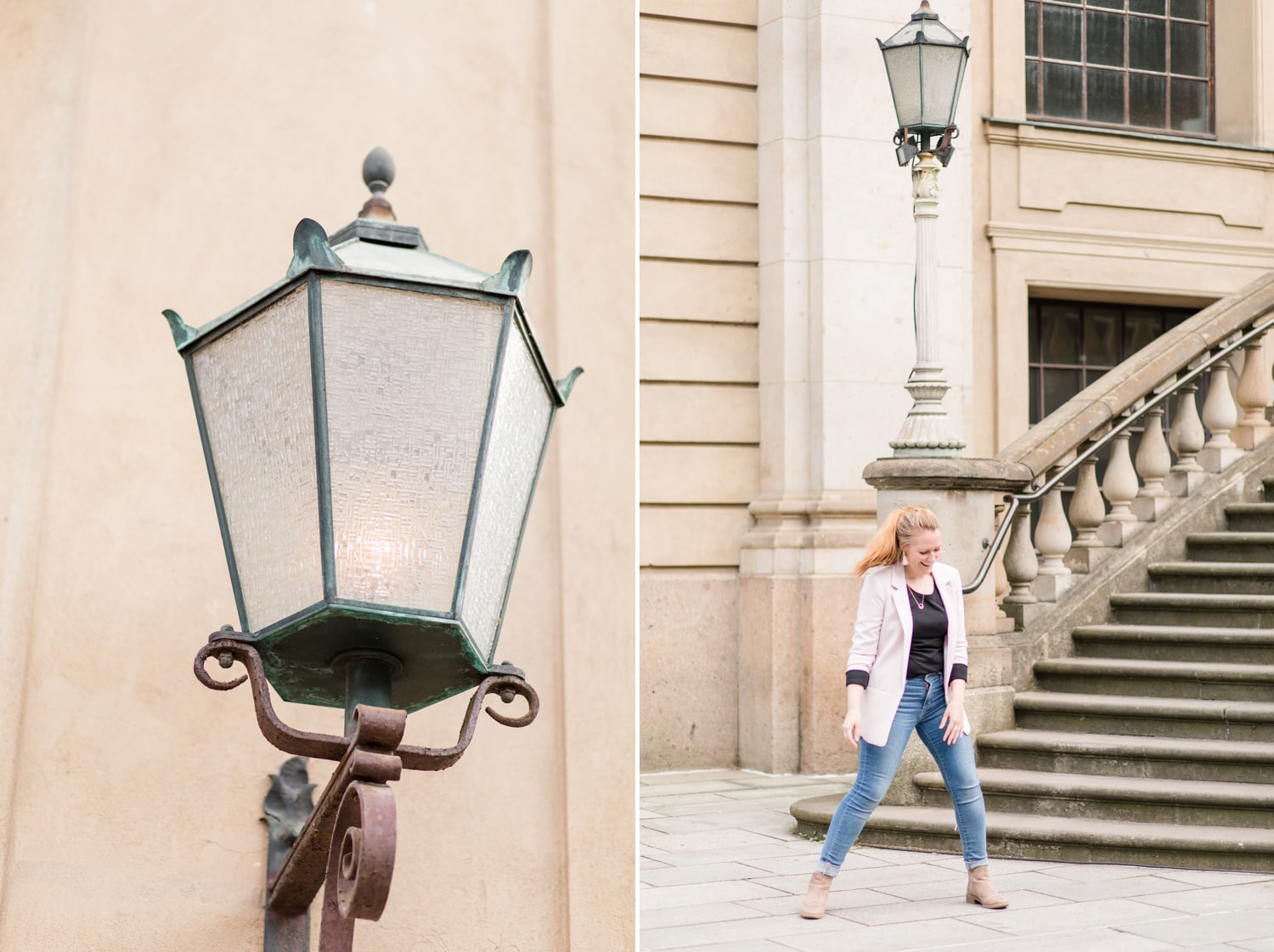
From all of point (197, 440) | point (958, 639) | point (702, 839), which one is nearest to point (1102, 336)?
point (702, 839)

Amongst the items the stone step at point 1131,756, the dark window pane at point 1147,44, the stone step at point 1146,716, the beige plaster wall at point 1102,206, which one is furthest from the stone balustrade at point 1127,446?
the dark window pane at point 1147,44

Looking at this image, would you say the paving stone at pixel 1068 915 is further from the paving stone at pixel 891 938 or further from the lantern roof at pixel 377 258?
the lantern roof at pixel 377 258

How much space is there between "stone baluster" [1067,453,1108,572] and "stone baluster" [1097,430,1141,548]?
Result: 7.0 inches

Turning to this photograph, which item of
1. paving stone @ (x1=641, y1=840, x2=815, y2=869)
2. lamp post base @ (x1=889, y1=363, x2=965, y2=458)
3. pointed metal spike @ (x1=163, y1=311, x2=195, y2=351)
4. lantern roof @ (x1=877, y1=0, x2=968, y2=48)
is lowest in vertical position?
paving stone @ (x1=641, y1=840, x2=815, y2=869)

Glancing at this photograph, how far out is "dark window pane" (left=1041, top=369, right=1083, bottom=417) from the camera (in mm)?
12125

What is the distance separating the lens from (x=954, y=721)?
641cm

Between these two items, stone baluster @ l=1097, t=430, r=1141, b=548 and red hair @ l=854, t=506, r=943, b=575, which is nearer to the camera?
red hair @ l=854, t=506, r=943, b=575

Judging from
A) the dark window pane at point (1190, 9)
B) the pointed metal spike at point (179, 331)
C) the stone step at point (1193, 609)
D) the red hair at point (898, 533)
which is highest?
the dark window pane at point (1190, 9)

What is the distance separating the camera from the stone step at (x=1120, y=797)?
7.48m

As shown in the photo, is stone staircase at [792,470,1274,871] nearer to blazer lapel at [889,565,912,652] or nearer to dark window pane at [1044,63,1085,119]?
blazer lapel at [889,565,912,652]

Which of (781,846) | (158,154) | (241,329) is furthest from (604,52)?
(781,846)

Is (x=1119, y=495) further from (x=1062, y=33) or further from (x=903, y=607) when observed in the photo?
(x=1062, y=33)

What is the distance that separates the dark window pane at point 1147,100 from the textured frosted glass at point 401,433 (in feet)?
37.4

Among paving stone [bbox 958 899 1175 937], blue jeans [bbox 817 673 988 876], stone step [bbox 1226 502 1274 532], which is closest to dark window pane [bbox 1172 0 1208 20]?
stone step [bbox 1226 502 1274 532]
